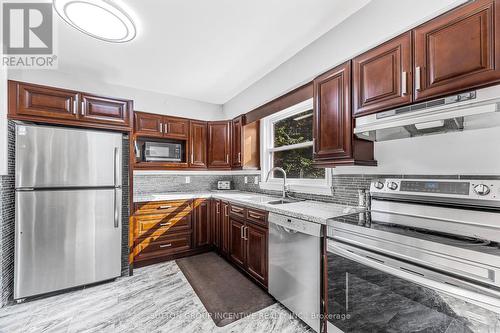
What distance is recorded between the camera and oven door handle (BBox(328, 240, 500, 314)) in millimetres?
893

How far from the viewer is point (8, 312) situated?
76.2 inches

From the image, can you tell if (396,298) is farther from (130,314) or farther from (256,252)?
(130,314)

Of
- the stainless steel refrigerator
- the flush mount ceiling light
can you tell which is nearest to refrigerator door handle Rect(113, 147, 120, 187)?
the stainless steel refrigerator

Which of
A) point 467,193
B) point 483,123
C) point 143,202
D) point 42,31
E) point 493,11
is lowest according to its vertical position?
point 143,202

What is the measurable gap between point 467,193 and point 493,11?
91 centimetres

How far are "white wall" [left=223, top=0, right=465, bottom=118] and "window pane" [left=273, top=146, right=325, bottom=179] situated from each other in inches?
30.6

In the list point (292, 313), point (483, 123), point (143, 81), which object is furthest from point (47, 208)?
point (483, 123)

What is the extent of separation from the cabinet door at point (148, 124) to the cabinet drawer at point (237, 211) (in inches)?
63.0

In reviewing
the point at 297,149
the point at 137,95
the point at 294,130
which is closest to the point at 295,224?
the point at 297,149

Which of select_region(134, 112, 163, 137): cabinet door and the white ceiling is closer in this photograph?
the white ceiling

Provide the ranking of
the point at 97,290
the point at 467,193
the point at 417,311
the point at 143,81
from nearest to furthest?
1. the point at 417,311
2. the point at 467,193
3. the point at 97,290
4. the point at 143,81

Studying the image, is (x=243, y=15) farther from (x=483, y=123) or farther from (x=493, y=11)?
(x=483, y=123)

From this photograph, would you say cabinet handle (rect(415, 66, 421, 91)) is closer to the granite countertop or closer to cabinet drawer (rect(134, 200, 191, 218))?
the granite countertop

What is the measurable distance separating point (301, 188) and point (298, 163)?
1.34ft
